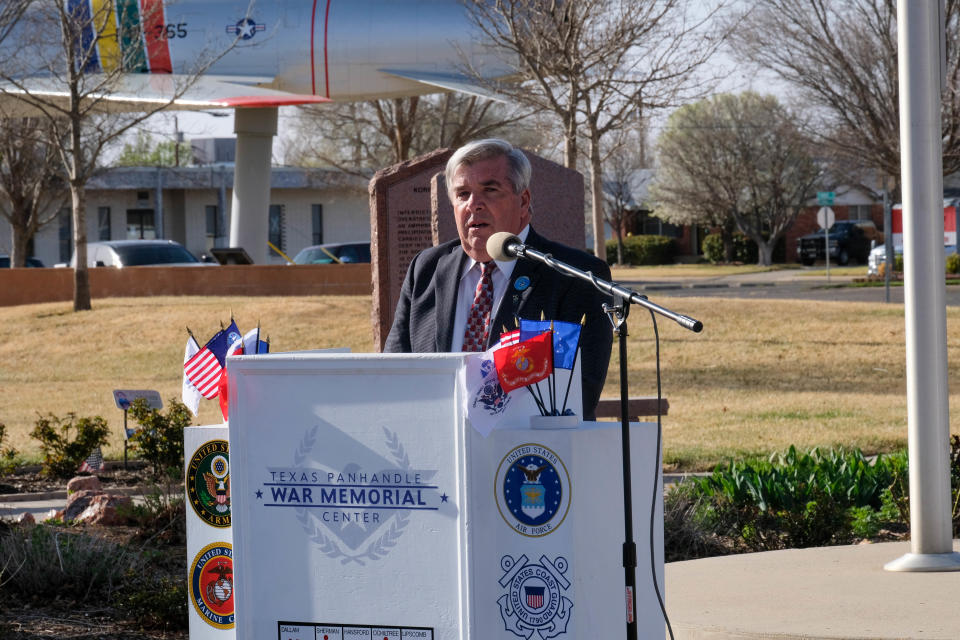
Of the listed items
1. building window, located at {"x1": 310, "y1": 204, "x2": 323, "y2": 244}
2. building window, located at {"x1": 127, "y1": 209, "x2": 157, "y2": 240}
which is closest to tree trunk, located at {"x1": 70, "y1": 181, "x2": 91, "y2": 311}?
building window, located at {"x1": 127, "y1": 209, "x2": 157, "y2": 240}

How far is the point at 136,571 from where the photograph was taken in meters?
5.88

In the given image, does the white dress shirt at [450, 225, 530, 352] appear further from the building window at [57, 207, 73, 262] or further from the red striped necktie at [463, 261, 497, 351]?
the building window at [57, 207, 73, 262]

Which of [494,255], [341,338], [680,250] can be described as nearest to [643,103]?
[341,338]

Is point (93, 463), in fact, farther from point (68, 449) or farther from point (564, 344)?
point (564, 344)

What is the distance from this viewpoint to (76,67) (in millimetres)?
21516

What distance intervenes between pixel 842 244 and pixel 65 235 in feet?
101

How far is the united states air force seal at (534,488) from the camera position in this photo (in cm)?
297

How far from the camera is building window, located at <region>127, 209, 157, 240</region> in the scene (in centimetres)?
5038

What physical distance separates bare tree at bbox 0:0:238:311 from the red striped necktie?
1777cm

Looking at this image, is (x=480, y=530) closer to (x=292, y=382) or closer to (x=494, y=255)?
(x=292, y=382)

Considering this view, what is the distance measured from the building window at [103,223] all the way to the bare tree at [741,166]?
2266 cm

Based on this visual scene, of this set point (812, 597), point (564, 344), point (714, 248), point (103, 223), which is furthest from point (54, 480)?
point (714, 248)

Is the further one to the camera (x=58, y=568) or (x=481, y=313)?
(x=58, y=568)

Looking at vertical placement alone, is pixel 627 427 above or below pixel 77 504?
above
